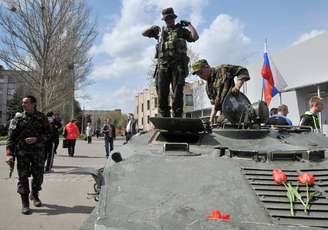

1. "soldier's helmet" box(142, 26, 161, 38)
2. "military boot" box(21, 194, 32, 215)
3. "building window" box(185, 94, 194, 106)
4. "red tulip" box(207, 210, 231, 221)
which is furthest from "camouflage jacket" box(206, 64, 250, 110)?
"building window" box(185, 94, 194, 106)

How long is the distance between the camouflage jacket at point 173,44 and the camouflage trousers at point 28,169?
8.02 feet

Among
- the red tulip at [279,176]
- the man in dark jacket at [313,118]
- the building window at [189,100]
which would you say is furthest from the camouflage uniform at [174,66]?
the building window at [189,100]

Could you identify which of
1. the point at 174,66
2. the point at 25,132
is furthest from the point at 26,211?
the point at 174,66

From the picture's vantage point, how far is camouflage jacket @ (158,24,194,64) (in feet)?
21.6

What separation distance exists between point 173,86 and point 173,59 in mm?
423

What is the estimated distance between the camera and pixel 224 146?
168 inches

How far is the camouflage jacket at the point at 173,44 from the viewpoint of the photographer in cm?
658

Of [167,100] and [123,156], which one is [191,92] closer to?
[167,100]

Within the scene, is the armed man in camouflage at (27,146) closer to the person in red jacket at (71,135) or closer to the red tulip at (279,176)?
the red tulip at (279,176)

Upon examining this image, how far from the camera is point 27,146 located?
6.54m

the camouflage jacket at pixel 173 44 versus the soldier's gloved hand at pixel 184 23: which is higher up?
the soldier's gloved hand at pixel 184 23

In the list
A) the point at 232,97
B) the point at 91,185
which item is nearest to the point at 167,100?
the point at 232,97

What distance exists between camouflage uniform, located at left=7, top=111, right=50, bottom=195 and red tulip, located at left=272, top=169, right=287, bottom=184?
4305 mm

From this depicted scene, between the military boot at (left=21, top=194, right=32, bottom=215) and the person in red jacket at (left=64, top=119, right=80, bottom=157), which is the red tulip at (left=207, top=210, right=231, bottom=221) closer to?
the military boot at (left=21, top=194, right=32, bottom=215)
